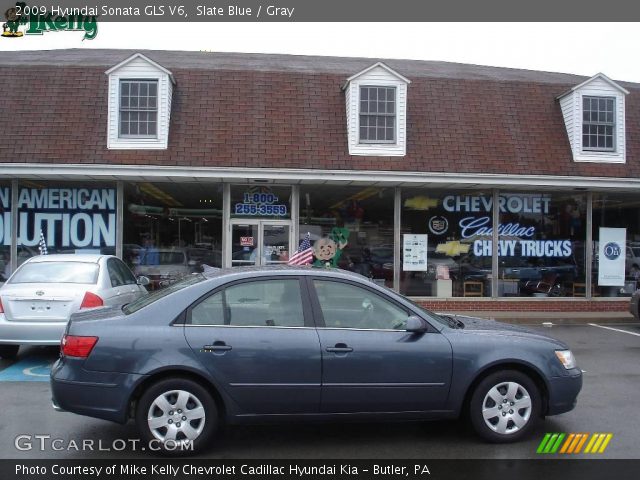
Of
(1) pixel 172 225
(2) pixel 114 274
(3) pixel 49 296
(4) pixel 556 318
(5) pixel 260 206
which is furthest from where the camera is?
(5) pixel 260 206

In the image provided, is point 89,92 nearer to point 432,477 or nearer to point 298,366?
point 298,366

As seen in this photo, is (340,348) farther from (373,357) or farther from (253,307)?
(253,307)

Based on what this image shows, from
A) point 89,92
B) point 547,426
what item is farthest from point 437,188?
point 547,426

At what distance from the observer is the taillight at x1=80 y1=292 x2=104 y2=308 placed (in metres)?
8.14

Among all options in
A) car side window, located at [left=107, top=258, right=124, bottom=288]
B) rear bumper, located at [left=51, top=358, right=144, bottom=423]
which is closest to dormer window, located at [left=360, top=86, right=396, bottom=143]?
car side window, located at [left=107, top=258, right=124, bottom=288]

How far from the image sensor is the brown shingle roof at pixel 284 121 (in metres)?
13.4

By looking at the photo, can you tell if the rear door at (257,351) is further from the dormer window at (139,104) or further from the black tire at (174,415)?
the dormer window at (139,104)

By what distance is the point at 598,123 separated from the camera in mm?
14898

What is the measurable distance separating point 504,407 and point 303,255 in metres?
8.73

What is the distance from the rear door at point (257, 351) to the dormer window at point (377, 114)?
938 cm

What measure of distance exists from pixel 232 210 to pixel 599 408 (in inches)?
379

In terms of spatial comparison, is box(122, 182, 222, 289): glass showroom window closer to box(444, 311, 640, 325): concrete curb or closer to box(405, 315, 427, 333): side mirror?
box(444, 311, 640, 325): concrete curb

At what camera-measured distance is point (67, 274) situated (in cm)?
889

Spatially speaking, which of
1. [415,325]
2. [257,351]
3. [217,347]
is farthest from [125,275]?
[415,325]
